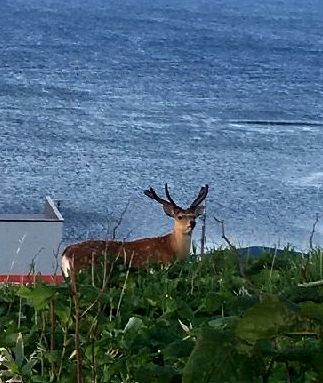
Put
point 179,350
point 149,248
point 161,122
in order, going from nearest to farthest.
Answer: point 179,350, point 149,248, point 161,122

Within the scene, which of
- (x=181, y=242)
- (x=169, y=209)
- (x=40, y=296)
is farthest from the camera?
(x=169, y=209)

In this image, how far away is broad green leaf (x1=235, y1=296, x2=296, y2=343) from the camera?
1.82 meters

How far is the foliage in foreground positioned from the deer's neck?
1.89 m

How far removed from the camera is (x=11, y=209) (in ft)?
121

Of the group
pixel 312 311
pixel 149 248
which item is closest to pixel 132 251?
pixel 149 248

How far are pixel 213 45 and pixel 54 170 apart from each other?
5620 cm

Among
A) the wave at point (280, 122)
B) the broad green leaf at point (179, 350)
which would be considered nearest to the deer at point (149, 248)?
the broad green leaf at point (179, 350)

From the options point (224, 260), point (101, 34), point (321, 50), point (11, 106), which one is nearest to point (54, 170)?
point (11, 106)

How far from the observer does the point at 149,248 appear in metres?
7.71

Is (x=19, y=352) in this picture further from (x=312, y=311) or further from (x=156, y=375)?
(x=312, y=311)

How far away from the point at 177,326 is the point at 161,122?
5300 cm

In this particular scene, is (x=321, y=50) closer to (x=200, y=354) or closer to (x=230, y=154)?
(x=230, y=154)

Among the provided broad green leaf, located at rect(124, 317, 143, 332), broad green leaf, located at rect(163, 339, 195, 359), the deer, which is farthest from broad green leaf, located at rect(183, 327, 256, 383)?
the deer

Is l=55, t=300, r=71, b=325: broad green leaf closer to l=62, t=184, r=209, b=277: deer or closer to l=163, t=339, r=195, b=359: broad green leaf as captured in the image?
l=163, t=339, r=195, b=359: broad green leaf
